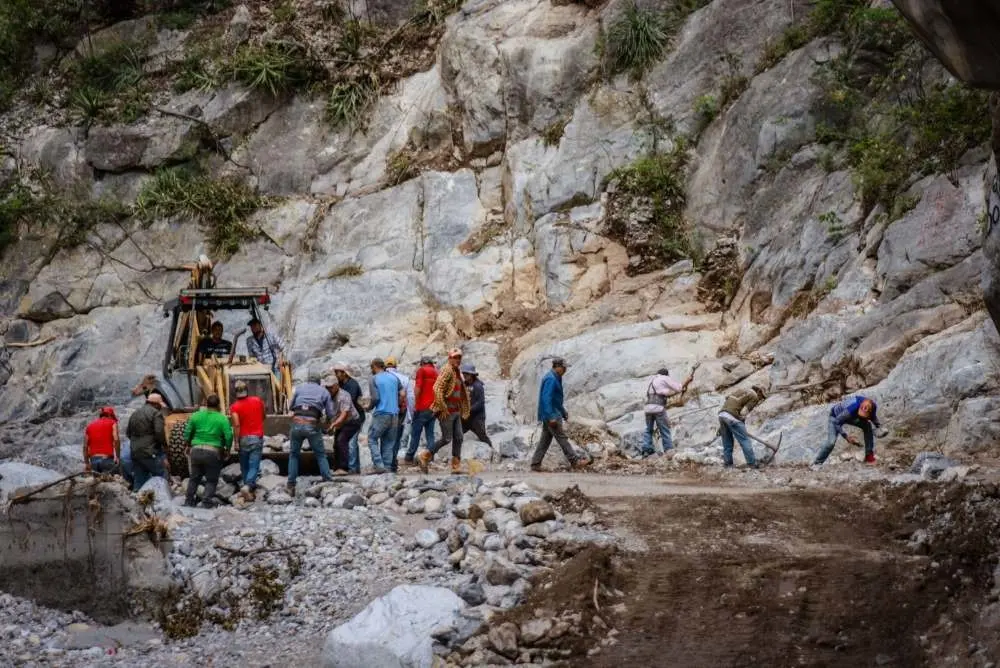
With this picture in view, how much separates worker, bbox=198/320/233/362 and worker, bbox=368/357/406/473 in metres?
3.15

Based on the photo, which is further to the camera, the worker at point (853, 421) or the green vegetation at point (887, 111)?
the green vegetation at point (887, 111)

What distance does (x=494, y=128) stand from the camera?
85.5ft

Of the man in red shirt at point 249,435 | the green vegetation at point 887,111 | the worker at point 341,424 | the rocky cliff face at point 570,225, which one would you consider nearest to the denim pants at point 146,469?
the man in red shirt at point 249,435

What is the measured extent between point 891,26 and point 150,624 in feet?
51.9

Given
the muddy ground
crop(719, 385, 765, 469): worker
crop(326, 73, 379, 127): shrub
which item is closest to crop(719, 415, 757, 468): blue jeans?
crop(719, 385, 765, 469): worker

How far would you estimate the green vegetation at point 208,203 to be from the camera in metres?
27.2

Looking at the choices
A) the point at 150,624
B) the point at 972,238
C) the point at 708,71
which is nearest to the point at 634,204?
the point at 708,71

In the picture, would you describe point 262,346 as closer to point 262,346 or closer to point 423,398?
point 262,346

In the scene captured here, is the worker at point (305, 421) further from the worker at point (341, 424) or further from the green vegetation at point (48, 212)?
the green vegetation at point (48, 212)

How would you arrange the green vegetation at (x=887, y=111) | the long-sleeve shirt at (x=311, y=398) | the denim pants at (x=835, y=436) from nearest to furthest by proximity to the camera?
the long-sleeve shirt at (x=311, y=398), the denim pants at (x=835, y=436), the green vegetation at (x=887, y=111)

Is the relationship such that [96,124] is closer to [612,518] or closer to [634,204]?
[634,204]

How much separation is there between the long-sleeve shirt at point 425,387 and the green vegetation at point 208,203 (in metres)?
13.4

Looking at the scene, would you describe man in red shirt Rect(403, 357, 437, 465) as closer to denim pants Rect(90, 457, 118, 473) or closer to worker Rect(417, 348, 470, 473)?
worker Rect(417, 348, 470, 473)

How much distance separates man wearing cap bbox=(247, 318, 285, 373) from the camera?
54.9 feet
